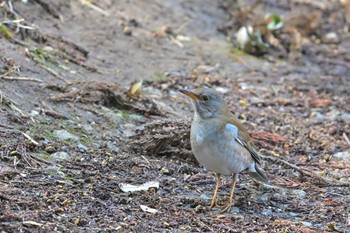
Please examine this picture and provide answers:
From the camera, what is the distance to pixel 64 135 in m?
6.26

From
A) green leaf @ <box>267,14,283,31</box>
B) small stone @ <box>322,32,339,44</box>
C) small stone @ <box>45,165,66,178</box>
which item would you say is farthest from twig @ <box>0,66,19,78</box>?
small stone @ <box>322,32,339,44</box>

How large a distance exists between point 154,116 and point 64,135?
149 centimetres

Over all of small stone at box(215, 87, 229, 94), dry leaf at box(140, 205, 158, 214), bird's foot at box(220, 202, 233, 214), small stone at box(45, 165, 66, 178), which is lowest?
small stone at box(45, 165, 66, 178)

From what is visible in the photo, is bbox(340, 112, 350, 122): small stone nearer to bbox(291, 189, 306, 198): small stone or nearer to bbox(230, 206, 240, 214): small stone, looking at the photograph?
bbox(291, 189, 306, 198): small stone

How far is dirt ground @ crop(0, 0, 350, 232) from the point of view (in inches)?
199

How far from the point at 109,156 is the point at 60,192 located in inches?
45.7

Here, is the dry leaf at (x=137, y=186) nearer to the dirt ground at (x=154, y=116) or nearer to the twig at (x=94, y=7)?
the dirt ground at (x=154, y=116)

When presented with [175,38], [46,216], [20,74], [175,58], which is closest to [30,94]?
[20,74]

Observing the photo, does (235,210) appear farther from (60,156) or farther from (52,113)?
(52,113)

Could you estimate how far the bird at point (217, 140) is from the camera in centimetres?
522

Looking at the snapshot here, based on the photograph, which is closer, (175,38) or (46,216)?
(46,216)

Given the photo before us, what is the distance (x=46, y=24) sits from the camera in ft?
→ 30.3

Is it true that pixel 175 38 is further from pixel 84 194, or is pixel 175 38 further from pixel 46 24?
pixel 84 194

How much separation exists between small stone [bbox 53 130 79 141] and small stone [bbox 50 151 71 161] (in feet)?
1.11
